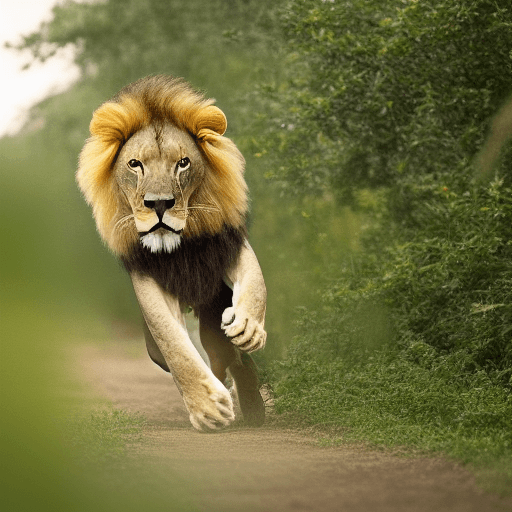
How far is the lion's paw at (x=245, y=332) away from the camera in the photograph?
13.9 ft

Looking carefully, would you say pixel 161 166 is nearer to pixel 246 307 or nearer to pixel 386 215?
pixel 246 307

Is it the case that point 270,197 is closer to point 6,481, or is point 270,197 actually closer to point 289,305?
point 289,305

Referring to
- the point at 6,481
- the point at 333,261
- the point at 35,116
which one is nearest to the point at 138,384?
the point at 333,261

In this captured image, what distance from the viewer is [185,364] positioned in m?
4.29

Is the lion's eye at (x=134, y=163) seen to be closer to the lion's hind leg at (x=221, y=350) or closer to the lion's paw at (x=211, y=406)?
the lion's hind leg at (x=221, y=350)

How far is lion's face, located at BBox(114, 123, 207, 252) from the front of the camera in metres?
4.29

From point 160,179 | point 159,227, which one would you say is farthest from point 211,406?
point 160,179

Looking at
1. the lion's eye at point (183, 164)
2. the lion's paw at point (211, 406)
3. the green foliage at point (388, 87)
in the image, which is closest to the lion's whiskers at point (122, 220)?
the lion's eye at point (183, 164)

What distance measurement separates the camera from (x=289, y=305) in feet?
28.2

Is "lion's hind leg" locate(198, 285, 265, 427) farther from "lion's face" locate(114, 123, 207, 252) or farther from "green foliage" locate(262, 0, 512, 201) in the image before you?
"green foliage" locate(262, 0, 512, 201)

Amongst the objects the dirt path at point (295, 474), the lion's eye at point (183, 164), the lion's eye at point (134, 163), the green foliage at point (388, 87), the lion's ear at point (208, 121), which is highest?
the green foliage at point (388, 87)

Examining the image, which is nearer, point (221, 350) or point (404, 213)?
point (221, 350)

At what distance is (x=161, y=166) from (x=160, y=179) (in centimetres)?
11

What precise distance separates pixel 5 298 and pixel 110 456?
2.99m
